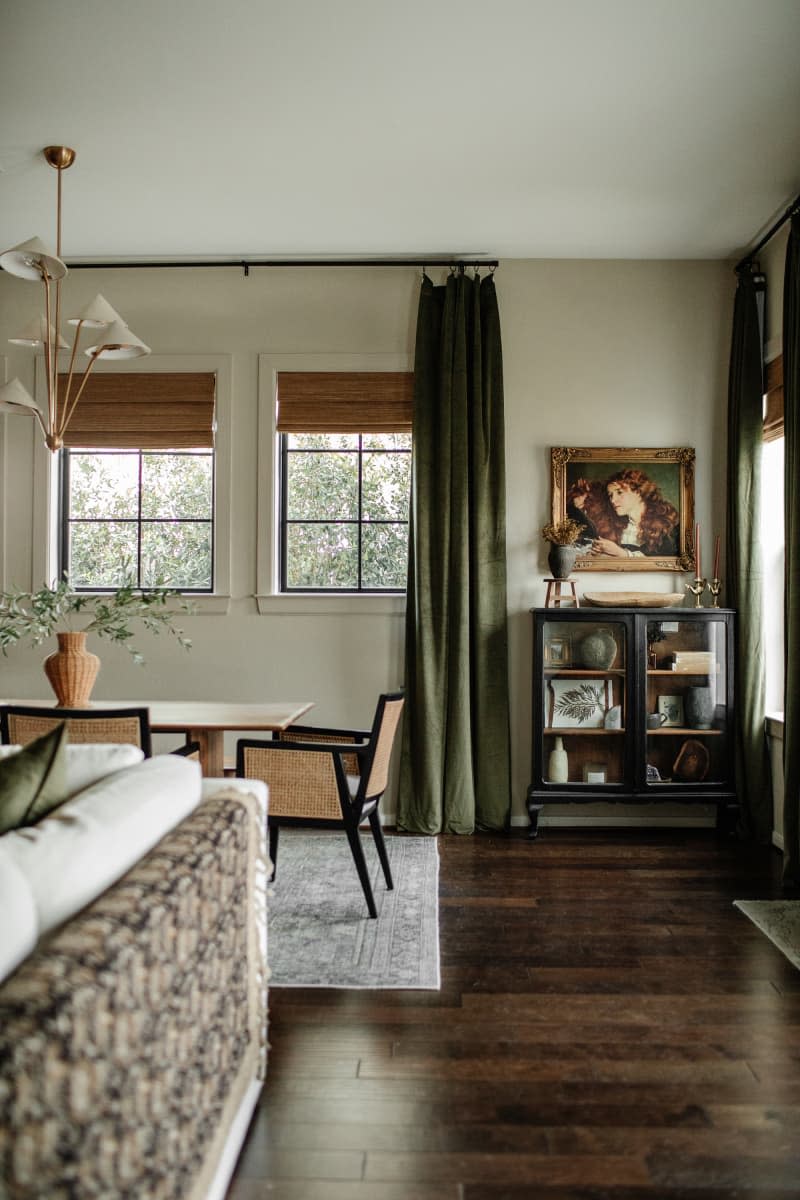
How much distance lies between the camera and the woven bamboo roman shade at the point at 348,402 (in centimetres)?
462

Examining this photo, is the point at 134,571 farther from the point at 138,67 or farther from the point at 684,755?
the point at 684,755

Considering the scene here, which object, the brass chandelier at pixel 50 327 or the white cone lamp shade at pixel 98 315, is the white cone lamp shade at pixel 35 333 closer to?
the brass chandelier at pixel 50 327

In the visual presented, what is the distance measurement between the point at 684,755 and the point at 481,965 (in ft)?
6.52

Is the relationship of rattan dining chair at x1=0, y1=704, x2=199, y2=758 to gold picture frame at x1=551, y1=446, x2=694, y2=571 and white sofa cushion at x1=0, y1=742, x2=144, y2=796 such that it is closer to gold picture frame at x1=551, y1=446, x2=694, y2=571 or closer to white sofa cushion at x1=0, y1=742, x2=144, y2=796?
white sofa cushion at x1=0, y1=742, x2=144, y2=796

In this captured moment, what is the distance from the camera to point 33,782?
156 cm

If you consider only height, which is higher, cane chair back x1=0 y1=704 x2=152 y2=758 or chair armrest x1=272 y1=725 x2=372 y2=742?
cane chair back x1=0 y1=704 x2=152 y2=758

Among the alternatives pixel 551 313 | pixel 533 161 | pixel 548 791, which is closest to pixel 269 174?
pixel 533 161

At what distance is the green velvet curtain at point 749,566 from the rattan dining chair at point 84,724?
2952mm

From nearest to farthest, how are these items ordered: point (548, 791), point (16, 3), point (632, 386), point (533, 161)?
1. point (16, 3)
2. point (533, 161)
3. point (548, 791)
4. point (632, 386)

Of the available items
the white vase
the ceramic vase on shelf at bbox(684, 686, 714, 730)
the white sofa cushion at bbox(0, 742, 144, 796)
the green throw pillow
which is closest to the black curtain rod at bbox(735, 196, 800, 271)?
the ceramic vase on shelf at bbox(684, 686, 714, 730)

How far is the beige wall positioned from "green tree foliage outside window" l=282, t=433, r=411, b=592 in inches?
8.2

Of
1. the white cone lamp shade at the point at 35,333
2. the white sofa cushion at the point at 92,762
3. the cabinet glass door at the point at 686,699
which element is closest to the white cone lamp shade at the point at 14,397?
the white cone lamp shade at the point at 35,333

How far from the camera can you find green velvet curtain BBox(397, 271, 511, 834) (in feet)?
14.5

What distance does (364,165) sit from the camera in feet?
11.8
